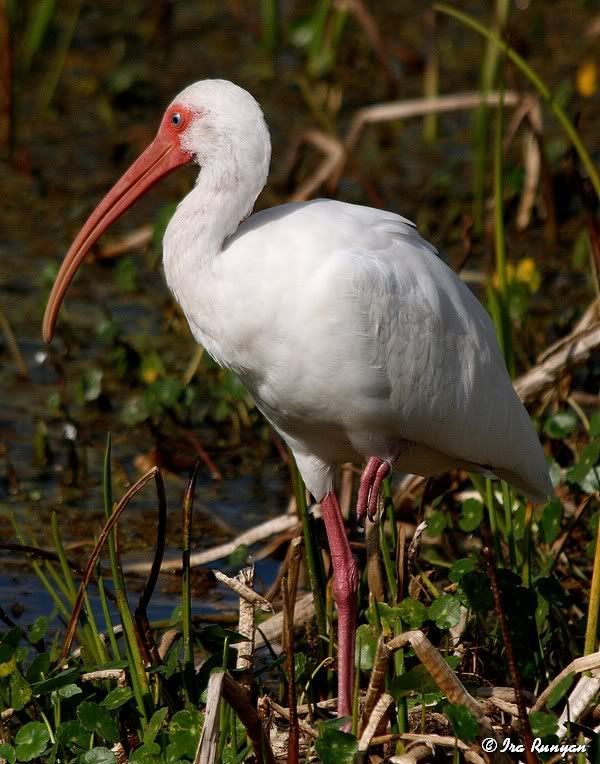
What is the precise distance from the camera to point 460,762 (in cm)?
402

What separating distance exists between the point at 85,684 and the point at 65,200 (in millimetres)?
5202

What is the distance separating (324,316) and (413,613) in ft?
2.98

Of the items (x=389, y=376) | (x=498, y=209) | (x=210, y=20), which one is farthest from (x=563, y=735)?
(x=210, y=20)

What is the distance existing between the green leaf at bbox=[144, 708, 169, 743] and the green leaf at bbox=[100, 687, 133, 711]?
0.32ft

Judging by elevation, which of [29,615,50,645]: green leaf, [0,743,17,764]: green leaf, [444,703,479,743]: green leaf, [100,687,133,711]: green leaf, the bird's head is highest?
the bird's head

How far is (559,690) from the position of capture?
13.1 feet

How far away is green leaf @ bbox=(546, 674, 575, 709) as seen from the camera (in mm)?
3973

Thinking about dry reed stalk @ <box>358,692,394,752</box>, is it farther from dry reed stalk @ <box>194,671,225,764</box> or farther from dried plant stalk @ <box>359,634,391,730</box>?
dry reed stalk @ <box>194,671,225,764</box>

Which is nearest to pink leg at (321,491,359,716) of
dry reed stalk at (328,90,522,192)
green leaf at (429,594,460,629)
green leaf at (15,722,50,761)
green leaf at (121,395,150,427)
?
green leaf at (429,594,460,629)

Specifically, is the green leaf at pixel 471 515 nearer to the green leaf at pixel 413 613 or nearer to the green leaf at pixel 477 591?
the green leaf at pixel 477 591

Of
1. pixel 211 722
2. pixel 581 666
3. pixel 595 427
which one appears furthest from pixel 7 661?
Answer: pixel 595 427

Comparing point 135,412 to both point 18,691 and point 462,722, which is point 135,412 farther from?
point 462,722

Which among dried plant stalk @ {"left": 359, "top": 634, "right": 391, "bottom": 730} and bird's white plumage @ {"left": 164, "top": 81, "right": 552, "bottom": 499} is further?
bird's white plumage @ {"left": 164, "top": 81, "right": 552, "bottom": 499}

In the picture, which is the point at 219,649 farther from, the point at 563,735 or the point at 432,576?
the point at 563,735
